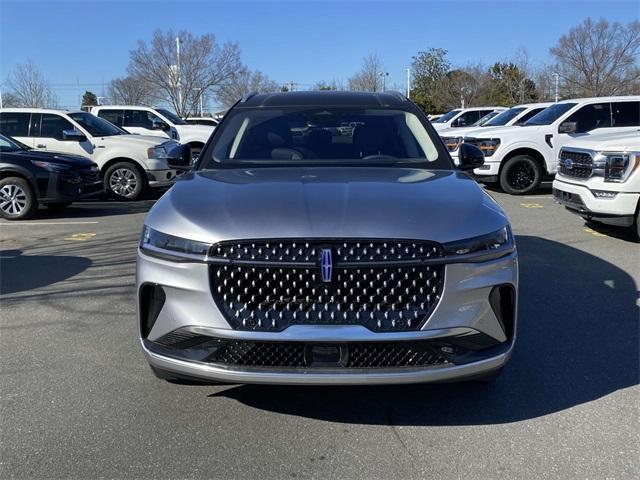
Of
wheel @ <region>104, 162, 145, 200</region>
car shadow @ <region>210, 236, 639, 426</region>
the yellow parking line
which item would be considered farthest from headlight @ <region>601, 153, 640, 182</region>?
wheel @ <region>104, 162, 145, 200</region>

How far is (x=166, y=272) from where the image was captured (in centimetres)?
293

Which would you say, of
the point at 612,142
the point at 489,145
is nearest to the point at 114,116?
the point at 489,145

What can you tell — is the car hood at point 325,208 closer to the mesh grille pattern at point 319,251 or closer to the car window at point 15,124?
the mesh grille pattern at point 319,251

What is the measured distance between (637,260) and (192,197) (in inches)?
218

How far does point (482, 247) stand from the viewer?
2.96 meters

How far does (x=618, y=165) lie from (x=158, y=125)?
12.8 metres

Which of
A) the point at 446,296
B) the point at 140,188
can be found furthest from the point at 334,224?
the point at 140,188

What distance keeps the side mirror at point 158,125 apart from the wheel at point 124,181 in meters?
4.76

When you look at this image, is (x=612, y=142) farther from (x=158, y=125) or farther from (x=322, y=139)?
(x=158, y=125)

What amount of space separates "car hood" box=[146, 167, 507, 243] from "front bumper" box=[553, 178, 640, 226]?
15.0 feet

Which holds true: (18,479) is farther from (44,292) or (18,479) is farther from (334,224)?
(44,292)

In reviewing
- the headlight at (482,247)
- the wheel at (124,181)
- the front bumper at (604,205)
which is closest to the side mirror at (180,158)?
the headlight at (482,247)

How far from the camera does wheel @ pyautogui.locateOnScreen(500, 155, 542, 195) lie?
12.6 meters

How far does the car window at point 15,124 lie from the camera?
41.1ft
